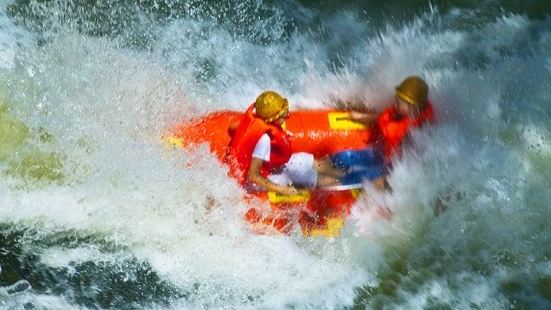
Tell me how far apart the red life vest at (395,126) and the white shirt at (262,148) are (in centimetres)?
97

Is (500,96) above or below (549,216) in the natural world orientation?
above

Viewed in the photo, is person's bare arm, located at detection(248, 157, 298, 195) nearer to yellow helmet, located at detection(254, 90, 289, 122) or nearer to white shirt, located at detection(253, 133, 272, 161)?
white shirt, located at detection(253, 133, 272, 161)

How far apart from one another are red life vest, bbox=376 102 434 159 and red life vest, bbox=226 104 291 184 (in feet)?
2.49

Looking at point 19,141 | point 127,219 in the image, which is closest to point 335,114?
point 127,219

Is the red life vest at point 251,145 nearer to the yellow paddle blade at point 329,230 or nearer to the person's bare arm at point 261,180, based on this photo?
the person's bare arm at point 261,180

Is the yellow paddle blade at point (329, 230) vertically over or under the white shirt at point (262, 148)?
under

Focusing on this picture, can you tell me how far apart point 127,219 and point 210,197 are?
2.32ft

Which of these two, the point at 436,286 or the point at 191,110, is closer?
the point at 436,286

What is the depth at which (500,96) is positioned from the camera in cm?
637

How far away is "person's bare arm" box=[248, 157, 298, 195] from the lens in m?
4.88

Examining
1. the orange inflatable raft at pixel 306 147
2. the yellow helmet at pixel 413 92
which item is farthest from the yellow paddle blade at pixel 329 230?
the yellow helmet at pixel 413 92

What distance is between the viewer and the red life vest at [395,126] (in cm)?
511

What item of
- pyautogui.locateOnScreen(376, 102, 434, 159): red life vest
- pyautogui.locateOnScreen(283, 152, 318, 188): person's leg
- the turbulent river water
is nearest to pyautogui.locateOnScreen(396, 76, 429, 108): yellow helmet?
pyautogui.locateOnScreen(376, 102, 434, 159): red life vest

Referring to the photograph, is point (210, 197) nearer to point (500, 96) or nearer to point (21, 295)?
point (21, 295)
